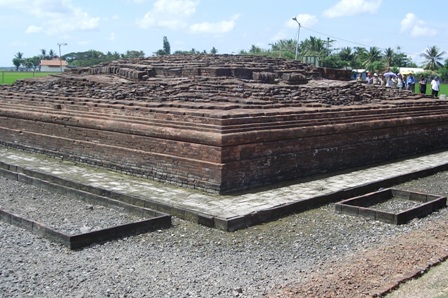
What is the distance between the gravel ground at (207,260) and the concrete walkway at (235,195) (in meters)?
0.16

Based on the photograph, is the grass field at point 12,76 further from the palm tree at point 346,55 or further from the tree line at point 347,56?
the palm tree at point 346,55

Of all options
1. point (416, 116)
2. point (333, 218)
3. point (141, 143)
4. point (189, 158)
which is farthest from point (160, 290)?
point (416, 116)

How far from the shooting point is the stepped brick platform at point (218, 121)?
7.46 metres

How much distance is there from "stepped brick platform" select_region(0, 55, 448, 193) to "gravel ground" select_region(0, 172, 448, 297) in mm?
1354

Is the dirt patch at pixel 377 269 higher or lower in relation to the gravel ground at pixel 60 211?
higher

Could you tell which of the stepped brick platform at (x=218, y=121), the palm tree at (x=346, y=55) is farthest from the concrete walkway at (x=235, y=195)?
the palm tree at (x=346, y=55)

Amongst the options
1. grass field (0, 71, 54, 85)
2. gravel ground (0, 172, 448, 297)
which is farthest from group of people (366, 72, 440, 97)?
grass field (0, 71, 54, 85)

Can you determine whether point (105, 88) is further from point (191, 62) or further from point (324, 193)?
point (324, 193)

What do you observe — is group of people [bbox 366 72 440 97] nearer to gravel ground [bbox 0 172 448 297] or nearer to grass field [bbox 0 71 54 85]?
gravel ground [bbox 0 172 448 297]

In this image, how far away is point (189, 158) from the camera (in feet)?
24.5

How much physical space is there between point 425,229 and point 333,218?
1.03 metres

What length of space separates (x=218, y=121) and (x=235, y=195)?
3.27ft

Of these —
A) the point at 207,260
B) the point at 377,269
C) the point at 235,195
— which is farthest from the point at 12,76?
the point at 377,269

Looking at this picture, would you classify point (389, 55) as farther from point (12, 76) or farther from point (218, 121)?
point (218, 121)
